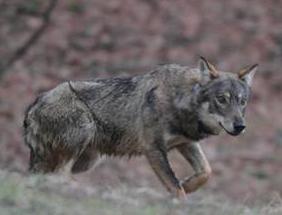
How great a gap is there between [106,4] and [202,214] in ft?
55.4

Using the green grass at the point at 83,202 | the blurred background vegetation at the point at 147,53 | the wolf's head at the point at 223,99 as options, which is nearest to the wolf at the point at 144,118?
the wolf's head at the point at 223,99

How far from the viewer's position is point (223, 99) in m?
12.6

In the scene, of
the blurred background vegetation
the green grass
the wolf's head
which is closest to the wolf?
the wolf's head

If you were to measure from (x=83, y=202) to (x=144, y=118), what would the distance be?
8.74 feet

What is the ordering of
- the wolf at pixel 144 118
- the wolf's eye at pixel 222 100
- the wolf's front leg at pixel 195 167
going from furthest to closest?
the wolf's front leg at pixel 195 167
the wolf at pixel 144 118
the wolf's eye at pixel 222 100

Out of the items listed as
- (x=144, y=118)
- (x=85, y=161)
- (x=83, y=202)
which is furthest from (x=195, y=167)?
(x=83, y=202)

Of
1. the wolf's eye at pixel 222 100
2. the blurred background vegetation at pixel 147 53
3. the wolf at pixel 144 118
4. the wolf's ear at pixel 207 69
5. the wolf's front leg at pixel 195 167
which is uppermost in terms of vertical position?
the wolf's ear at pixel 207 69

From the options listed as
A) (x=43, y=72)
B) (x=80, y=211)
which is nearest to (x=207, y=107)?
(x=80, y=211)

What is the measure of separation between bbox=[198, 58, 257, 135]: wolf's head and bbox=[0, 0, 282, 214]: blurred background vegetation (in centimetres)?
745

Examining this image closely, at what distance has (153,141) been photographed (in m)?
12.9

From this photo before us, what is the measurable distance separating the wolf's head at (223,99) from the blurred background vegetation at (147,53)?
7449 mm

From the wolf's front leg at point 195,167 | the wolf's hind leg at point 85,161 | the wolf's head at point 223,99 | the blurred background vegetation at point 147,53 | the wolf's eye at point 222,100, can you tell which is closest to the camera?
the wolf's head at point 223,99

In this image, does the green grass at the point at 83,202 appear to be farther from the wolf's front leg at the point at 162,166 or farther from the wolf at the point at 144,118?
the wolf at the point at 144,118

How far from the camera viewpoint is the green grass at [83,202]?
33.2 feet
